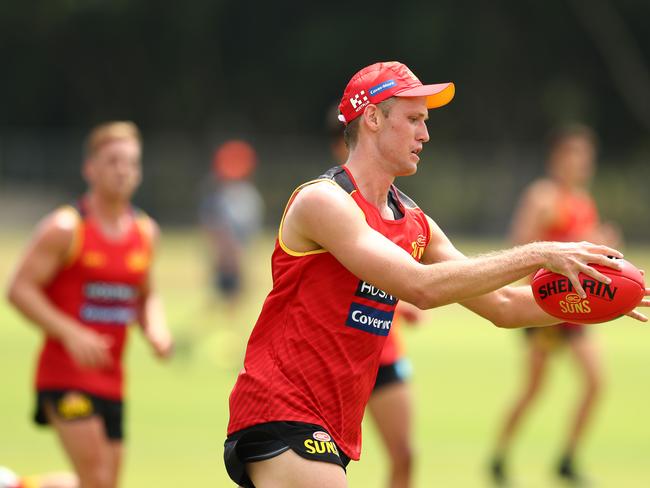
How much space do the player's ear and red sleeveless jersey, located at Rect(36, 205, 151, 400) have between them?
106 inches

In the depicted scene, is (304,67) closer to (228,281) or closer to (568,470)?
(228,281)

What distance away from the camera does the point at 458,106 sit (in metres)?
46.9

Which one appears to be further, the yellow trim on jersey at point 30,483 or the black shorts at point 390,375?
the yellow trim on jersey at point 30,483

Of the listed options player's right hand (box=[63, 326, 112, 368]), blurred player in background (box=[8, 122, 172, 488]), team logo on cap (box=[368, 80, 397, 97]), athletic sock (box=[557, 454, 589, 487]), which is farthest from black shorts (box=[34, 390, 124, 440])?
athletic sock (box=[557, 454, 589, 487])

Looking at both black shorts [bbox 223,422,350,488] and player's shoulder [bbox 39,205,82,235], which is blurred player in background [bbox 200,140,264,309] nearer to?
player's shoulder [bbox 39,205,82,235]

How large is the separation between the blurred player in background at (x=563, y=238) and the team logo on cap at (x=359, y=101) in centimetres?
488

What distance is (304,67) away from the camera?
157ft

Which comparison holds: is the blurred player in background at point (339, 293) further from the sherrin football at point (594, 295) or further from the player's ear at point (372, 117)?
the sherrin football at point (594, 295)

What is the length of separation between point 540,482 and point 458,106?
3795 cm

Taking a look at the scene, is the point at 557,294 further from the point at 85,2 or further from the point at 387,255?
the point at 85,2

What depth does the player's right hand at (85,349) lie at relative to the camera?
7.06 meters

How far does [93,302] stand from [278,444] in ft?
8.76

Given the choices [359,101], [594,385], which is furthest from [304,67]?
[359,101]

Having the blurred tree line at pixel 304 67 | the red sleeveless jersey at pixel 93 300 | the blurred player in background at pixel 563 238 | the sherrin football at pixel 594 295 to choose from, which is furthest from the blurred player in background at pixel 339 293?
the blurred tree line at pixel 304 67
